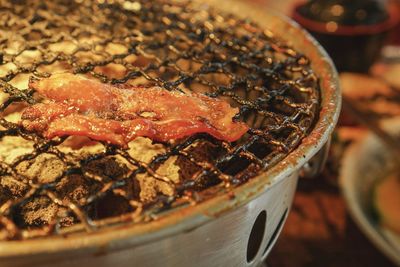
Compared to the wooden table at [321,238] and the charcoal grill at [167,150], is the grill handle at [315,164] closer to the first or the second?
the charcoal grill at [167,150]

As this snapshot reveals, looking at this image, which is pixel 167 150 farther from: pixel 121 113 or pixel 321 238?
pixel 321 238

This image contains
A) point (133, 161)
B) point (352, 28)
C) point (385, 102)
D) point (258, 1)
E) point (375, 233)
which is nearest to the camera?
point (133, 161)

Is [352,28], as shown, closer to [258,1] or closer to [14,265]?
[258,1]

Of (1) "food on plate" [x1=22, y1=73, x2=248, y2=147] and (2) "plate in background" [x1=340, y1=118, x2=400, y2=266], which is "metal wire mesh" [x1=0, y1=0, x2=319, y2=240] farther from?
(2) "plate in background" [x1=340, y1=118, x2=400, y2=266]

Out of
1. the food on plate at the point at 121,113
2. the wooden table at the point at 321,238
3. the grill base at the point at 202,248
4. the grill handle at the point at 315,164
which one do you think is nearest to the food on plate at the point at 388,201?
the wooden table at the point at 321,238

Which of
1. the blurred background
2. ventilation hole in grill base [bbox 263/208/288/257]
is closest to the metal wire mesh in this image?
ventilation hole in grill base [bbox 263/208/288/257]

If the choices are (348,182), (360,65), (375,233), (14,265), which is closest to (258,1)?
(360,65)

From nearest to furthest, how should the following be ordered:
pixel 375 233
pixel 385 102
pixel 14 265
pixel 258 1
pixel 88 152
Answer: pixel 14 265 < pixel 88 152 < pixel 375 233 < pixel 385 102 < pixel 258 1
